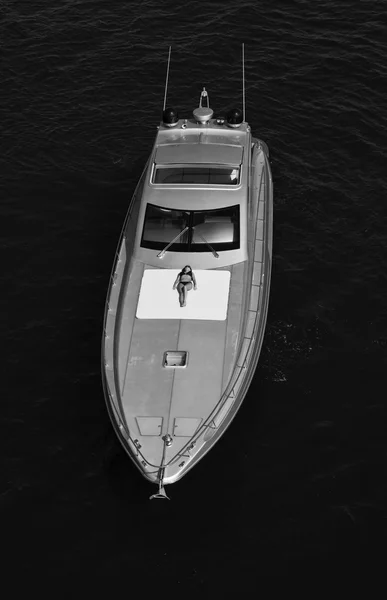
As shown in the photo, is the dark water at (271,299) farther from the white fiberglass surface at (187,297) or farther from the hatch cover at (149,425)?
the white fiberglass surface at (187,297)

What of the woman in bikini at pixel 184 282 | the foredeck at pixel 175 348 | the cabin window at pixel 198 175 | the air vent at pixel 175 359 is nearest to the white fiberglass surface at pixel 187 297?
the foredeck at pixel 175 348

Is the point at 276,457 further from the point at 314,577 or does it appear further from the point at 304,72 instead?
the point at 304,72

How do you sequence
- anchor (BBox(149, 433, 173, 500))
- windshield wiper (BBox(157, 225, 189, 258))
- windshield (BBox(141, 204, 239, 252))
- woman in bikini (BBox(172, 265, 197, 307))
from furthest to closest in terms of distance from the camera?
windshield (BBox(141, 204, 239, 252)) → windshield wiper (BBox(157, 225, 189, 258)) → woman in bikini (BBox(172, 265, 197, 307)) → anchor (BBox(149, 433, 173, 500))

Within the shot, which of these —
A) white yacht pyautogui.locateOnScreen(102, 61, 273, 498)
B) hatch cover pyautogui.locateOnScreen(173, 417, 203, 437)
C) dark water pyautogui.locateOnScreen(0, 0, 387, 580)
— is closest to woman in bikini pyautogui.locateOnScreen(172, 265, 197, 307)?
white yacht pyautogui.locateOnScreen(102, 61, 273, 498)

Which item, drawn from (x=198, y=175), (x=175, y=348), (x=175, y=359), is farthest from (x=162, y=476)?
(x=198, y=175)

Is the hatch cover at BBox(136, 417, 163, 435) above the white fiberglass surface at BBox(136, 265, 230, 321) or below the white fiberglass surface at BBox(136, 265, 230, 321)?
Result: below

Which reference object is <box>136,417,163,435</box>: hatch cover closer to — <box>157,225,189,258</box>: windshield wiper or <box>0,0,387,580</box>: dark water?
<box>0,0,387,580</box>: dark water
